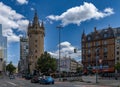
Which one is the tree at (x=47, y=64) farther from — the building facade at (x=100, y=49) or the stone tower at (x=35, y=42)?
the stone tower at (x=35, y=42)

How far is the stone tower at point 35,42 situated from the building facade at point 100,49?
34417 mm

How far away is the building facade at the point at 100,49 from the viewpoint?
12282cm

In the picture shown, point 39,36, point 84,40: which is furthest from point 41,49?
point 84,40

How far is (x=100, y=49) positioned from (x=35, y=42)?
153ft

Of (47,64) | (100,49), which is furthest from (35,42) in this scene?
(47,64)

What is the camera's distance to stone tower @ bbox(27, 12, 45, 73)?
164750 mm

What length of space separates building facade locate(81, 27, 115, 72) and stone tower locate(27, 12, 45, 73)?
113ft

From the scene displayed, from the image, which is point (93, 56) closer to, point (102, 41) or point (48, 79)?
point (102, 41)

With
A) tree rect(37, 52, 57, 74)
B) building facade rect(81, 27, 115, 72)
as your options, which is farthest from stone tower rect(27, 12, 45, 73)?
tree rect(37, 52, 57, 74)

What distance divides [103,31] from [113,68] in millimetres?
18845

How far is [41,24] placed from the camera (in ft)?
578

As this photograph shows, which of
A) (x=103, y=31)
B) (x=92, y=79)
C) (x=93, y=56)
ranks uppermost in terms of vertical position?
(x=103, y=31)

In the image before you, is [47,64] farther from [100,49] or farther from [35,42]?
[35,42]

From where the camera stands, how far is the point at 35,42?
164375 millimetres
